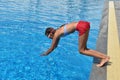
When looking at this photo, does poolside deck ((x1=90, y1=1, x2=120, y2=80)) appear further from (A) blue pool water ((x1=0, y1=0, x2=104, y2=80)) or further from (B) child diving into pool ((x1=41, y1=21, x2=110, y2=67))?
(A) blue pool water ((x1=0, y1=0, x2=104, y2=80))

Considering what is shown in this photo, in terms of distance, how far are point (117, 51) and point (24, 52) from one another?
3.38m

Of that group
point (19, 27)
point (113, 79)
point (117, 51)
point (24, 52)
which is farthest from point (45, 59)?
point (19, 27)

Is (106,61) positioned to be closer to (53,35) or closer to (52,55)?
(53,35)

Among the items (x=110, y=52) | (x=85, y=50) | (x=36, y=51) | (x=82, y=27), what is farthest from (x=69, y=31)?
(x=36, y=51)

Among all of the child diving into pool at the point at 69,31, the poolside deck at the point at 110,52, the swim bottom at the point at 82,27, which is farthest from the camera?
the swim bottom at the point at 82,27

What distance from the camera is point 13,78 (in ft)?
22.3

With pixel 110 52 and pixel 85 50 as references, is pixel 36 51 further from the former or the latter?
pixel 85 50

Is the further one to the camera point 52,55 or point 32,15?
point 32,15

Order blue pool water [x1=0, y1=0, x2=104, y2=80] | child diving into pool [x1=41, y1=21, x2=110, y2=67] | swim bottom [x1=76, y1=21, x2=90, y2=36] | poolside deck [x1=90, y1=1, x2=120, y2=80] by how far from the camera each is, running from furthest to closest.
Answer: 1. blue pool water [x1=0, y1=0, x2=104, y2=80]
2. swim bottom [x1=76, y1=21, x2=90, y2=36]
3. child diving into pool [x1=41, y1=21, x2=110, y2=67]
4. poolside deck [x1=90, y1=1, x2=120, y2=80]

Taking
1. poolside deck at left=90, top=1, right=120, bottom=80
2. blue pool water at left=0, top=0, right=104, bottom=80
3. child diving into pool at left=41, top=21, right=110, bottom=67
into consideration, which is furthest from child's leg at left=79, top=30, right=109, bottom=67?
blue pool water at left=0, top=0, right=104, bottom=80

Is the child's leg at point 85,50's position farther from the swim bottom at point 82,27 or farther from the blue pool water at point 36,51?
the blue pool water at point 36,51

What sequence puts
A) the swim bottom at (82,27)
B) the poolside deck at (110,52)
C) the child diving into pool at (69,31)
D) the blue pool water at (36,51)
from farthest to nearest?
the blue pool water at (36,51) < the swim bottom at (82,27) < the child diving into pool at (69,31) < the poolside deck at (110,52)

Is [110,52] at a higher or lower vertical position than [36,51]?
higher

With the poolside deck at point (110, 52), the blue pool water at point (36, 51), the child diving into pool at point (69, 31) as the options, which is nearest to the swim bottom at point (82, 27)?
the child diving into pool at point (69, 31)
